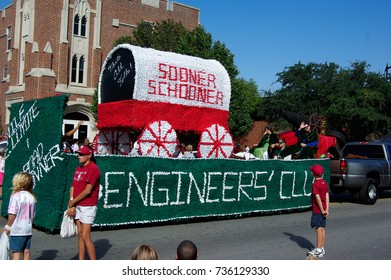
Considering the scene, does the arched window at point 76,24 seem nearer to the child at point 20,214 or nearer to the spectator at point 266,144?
the spectator at point 266,144

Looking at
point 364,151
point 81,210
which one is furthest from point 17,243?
point 364,151

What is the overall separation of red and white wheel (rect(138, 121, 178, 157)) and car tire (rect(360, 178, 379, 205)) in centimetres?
675

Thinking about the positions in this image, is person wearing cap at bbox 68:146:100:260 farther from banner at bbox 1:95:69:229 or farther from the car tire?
the car tire

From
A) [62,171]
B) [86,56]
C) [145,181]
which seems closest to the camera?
[62,171]

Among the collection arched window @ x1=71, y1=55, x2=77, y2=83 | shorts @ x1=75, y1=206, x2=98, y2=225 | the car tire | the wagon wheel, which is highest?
arched window @ x1=71, y1=55, x2=77, y2=83

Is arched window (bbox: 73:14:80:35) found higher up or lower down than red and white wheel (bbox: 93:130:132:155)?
higher up

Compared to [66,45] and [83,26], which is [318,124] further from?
[83,26]

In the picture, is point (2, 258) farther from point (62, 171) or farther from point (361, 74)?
point (361, 74)

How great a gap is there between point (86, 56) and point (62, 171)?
76.5 ft

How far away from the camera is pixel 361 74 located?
1112 inches

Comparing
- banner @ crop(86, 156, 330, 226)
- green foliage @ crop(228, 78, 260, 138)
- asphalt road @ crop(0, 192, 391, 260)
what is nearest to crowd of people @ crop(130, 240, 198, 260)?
asphalt road @ crop(0, 192, 391, 260)

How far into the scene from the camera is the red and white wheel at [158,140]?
9039mm

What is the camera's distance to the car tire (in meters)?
13.2

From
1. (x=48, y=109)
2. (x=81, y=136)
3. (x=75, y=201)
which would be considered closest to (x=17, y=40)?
(x=81, y=136)
